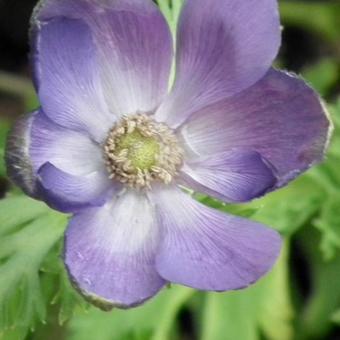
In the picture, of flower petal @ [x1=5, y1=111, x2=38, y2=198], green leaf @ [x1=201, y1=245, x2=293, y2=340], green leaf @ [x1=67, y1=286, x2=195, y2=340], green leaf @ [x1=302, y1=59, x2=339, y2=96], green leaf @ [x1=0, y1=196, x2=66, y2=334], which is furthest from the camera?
green leaf @ [x1=302, y1=59, x2=339, y2=96]

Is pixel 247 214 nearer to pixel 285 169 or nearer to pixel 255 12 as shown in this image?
pixel 285 169

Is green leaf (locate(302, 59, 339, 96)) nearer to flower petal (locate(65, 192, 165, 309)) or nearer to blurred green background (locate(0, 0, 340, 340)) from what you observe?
blurred green background (locate(0, 0, 340, 340))

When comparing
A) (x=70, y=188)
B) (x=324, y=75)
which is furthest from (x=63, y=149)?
(x=324, y=75)

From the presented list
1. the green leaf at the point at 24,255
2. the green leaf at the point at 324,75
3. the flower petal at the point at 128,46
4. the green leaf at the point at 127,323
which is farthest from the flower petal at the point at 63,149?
the green leaf at the point at 324,75

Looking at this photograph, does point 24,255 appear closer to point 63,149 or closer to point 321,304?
point 63,149

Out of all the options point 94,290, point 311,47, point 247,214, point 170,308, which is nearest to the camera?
point 94,290

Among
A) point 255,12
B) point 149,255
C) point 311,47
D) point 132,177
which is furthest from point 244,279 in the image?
point 311,47

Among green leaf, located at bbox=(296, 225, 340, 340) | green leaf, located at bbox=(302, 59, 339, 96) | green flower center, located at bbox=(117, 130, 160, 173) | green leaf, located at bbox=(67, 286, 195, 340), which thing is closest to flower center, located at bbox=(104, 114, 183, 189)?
green flower center, located at bbox=(117, 130, 160, 173)
